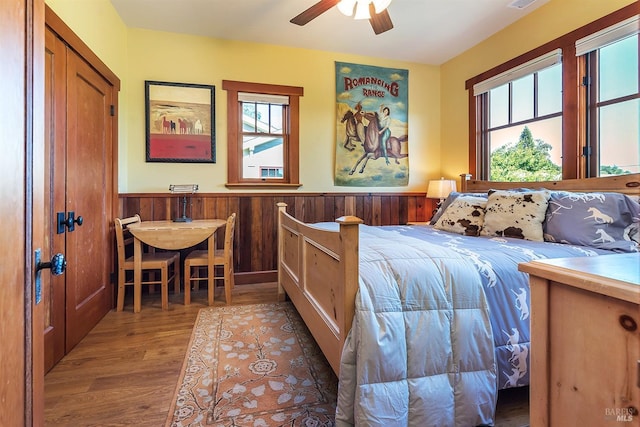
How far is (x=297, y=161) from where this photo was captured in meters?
3.71

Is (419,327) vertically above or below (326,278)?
below

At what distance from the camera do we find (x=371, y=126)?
155 inches

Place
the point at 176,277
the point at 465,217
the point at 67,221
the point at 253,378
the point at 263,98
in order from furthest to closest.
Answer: the point at 263,98
the point at 176,277
the point at 465,217
the point at 67,221
the point at 253,378

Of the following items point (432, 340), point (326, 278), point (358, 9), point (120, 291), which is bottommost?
point (120, 291)

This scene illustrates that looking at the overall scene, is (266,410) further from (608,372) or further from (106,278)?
(106,278)

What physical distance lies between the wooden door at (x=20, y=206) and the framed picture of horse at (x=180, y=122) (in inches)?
104

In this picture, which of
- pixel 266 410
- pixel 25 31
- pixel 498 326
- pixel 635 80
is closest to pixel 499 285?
pixel 498 326

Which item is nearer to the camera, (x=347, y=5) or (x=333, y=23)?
(x=347, y=5)

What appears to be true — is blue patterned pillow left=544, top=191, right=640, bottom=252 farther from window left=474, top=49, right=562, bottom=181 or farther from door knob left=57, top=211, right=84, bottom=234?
door knob left=57, top=211, right=84, bottom=234

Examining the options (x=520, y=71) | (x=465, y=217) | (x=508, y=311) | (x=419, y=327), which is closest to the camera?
(x=419, y=327)

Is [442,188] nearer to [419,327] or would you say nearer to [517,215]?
[517,215]

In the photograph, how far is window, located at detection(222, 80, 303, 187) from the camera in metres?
3.51

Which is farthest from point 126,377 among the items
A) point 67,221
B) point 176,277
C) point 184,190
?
point 184,190

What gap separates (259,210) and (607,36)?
3.45 metres
